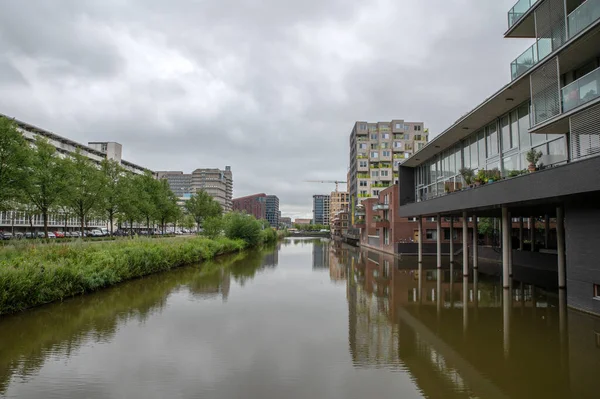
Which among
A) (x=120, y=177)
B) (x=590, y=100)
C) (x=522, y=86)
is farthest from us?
(x=120, y=177)

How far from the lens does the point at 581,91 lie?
12.0 meters

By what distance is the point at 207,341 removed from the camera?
382 inches

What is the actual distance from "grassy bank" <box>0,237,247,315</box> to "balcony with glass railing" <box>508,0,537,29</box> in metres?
21.0

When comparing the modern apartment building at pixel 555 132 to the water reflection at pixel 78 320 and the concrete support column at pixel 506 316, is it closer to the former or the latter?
the concrete support column at pixel 506 316

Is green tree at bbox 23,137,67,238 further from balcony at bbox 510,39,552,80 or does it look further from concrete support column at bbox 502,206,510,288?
balcony at bbox 510,39,552,80

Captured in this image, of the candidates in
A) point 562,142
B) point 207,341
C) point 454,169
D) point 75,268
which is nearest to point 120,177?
point 75,268

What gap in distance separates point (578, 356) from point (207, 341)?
8.50 metres

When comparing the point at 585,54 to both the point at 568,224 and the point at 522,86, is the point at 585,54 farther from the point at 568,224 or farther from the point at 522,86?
the point at 568,224

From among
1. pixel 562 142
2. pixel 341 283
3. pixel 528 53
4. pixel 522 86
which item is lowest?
pixel 341 283

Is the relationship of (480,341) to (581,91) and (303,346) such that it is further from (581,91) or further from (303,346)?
(581,91)

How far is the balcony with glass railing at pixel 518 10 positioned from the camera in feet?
51.3

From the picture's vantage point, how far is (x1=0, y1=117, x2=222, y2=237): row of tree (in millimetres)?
25062

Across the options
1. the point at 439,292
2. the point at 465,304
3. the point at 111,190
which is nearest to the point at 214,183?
the point at 111,190

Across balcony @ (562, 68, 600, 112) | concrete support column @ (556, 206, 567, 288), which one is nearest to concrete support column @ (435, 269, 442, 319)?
concrete support column @ (556, 206, 567, 288)
